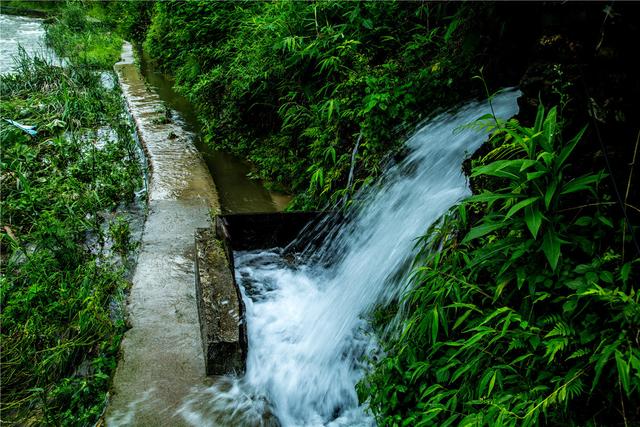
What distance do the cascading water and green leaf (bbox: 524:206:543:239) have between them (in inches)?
44.1

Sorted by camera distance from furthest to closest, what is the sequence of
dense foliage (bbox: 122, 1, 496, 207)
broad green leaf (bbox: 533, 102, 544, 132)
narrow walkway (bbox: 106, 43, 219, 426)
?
dense foliage (bbox: 122, 1, 496, 207), narrow walkway (bbox: 106, 43, 219, 426), broad green leaf (bbox: 533, 102, 544, 132)

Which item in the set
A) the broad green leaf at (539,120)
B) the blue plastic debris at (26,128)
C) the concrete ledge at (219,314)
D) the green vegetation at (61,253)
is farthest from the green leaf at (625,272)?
the blue plastic debris at (26,128)

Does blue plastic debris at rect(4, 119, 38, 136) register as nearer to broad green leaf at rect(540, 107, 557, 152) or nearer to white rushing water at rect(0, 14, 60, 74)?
white rushing water at rect(0, 14, 60, 74)

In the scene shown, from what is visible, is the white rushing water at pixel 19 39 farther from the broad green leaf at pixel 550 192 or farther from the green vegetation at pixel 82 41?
the broad green leaf at pixel 550 192

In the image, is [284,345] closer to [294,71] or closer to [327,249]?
[327,249]

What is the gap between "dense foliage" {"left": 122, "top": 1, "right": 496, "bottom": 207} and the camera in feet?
16.2

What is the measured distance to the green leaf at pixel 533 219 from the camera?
2348mm

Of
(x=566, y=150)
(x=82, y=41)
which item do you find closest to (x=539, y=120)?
(x=566, y=150)

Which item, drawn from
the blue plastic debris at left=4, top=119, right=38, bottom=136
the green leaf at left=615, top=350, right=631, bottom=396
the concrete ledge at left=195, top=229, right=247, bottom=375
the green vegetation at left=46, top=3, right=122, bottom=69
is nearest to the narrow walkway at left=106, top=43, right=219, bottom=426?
the concrete ledge at left=195, top=229, right=247, bottom=375

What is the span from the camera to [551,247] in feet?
7.79

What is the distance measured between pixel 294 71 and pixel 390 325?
14.0ft

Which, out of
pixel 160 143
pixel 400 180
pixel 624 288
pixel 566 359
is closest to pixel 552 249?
pixel 624 288

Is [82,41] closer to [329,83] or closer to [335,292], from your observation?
[329,83]

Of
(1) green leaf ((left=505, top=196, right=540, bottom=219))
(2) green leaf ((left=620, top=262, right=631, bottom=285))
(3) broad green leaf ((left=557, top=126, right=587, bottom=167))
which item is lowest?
(2) green leaf ((left=620, top=262, right=631, bottom=285))
